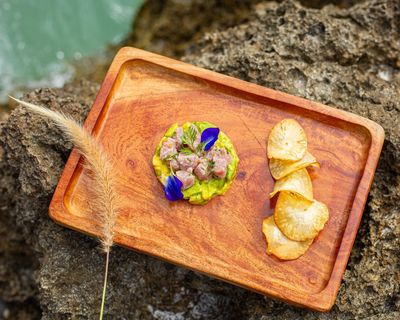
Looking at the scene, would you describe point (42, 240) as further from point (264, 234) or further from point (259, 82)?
point (259, 82)

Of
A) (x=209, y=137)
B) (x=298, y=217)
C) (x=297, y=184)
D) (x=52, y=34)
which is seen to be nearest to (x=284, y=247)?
(x=298, y=217)

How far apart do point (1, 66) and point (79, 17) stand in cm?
101

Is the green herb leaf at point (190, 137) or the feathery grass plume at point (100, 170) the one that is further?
the green herb leaf at point (190, 137)

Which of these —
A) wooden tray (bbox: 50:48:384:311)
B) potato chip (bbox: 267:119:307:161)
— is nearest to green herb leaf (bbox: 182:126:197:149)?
wooden tray (bbox: 50:48:384:311)

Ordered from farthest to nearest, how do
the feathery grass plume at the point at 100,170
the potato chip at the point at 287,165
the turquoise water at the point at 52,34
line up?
the turquoise water at the point at 52,34 < the potato chip at the point at 287,165 < the feathery grass plume at the point at 100,170

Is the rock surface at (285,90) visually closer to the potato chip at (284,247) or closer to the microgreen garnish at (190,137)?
the potato chip at (284,247)

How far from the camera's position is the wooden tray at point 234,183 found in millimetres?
3031

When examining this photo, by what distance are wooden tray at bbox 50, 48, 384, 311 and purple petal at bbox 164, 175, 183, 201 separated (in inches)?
3.6

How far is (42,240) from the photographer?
3.41 meters

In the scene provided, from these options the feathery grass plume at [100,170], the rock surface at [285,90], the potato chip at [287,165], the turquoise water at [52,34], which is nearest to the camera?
the feathery grass plume at [100,170]

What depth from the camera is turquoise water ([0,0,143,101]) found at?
5.84 meters

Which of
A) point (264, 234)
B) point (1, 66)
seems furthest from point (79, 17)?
point (264, 234)

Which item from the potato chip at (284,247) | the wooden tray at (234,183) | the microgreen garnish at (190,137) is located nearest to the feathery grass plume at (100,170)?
the wooden tray at (234,183)

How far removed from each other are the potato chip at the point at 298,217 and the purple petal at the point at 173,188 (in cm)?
55
